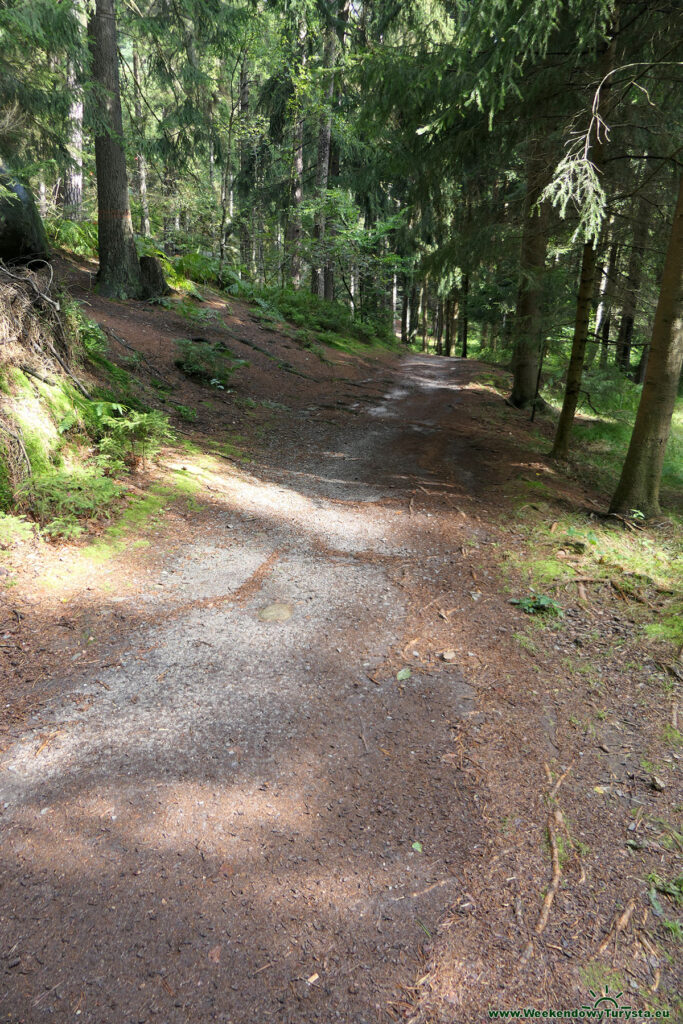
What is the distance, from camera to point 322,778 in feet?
9.71

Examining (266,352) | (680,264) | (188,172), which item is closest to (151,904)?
(680,264)

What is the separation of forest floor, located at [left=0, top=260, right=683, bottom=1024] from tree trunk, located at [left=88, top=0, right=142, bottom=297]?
8.48m

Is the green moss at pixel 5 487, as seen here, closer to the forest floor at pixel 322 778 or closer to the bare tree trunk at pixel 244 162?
the forest floor at pixel 322 778

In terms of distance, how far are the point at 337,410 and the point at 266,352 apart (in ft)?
11.8

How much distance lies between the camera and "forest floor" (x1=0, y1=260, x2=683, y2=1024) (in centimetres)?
212

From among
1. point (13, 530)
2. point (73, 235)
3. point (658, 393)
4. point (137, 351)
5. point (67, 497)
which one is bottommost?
point (13, 530)

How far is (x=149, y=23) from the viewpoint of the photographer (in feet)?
36.6

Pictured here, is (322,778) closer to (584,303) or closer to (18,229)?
(18,229)

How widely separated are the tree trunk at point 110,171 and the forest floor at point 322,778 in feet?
27.8

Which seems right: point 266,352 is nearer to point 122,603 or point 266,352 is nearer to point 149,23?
point 149,23

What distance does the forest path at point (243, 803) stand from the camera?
6.84 ft

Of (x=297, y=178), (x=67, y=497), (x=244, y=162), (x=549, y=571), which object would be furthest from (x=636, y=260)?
(x=244, y=162)

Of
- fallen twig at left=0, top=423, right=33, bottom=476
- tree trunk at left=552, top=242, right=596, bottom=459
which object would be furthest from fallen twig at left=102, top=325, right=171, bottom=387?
tree trunk at left=552, top=242, right=596, bottom=459

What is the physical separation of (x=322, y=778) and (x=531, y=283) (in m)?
8.64
